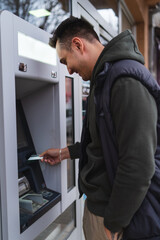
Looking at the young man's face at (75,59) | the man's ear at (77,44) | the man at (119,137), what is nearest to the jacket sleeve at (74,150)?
the man at (119,137)

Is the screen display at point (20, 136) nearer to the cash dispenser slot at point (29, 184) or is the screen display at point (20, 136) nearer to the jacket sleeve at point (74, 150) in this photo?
the cash dispenser slot at point (29, 184)

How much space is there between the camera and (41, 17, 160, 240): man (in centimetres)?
98

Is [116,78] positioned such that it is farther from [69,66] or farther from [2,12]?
[2,12]

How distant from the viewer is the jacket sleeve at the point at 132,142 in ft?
3.18

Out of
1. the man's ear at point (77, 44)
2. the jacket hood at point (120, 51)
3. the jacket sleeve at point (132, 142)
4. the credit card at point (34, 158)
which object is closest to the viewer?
the jacket sleeve at point (132, 142)

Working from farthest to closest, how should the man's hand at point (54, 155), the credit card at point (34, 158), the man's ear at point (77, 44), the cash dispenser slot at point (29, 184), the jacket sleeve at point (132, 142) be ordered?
the man's hand at point (54, 155)
the credit card at point (34, 158)
the cash dispenser slot at point (29, 184)
the man's ear at point (77, 44)
the jacket sleeve at point (132, 142)

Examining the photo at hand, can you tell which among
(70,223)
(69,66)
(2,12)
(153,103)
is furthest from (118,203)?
(70,223)

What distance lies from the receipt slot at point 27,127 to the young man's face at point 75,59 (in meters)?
0.18

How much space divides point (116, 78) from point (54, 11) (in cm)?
132

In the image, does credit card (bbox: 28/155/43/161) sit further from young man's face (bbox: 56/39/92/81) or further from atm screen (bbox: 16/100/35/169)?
young man's face (bbox: 56/39/92/81)

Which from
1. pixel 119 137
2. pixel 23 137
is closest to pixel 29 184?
pixel 23 137

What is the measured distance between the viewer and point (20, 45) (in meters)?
1.30

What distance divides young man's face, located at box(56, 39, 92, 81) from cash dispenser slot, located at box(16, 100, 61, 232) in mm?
541

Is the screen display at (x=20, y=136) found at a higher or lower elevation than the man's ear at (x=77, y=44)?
lower
